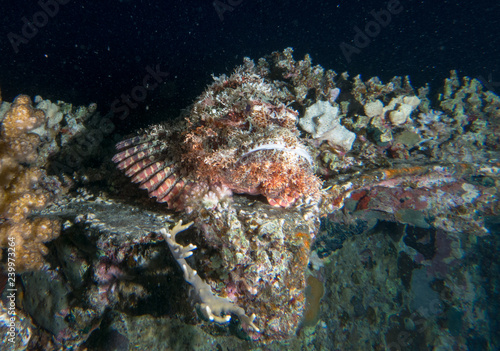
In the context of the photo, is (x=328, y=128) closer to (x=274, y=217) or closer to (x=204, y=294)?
(x=274, y=217)

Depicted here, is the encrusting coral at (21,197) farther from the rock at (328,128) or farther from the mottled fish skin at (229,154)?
the rock at (328,128)

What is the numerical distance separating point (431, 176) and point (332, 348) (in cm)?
377

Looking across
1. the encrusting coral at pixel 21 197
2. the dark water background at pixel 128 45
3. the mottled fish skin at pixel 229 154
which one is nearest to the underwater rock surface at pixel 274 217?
the mottled fish skin at pixel 229 154

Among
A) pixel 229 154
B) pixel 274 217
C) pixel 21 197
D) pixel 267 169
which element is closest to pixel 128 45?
pixel 21 197

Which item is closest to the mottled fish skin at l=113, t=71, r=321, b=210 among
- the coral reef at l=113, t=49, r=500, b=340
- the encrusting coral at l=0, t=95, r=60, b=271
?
the coral reef at l=113, t=49, r=500, b=340

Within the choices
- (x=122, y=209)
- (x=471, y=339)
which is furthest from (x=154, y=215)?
(x=471, y=339)

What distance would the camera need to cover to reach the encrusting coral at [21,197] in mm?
2924

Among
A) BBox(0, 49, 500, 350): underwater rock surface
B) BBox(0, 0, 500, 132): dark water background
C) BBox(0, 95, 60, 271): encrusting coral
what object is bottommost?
BBox(0, 49, 500, 350): underwater rock surface

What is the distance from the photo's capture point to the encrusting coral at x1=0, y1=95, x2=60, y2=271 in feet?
9.59

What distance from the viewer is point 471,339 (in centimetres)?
657

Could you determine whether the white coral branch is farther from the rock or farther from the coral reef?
the rock

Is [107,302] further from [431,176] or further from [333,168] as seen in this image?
[431,176]

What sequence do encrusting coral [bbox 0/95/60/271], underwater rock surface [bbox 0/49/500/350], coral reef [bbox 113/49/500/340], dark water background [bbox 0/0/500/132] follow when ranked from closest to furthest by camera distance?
coral reef [bbox 113/49/500/340], underwater rock surface [bbox 0/49/500/350], encrusting coral [bbox 0/95/60/271], dark water background [bbox 0/0/500/132]

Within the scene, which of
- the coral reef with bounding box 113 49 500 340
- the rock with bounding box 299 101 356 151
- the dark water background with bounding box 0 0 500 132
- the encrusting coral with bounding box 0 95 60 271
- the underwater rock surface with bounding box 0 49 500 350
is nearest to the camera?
the coral reef with bounding box 113 49 500 340
